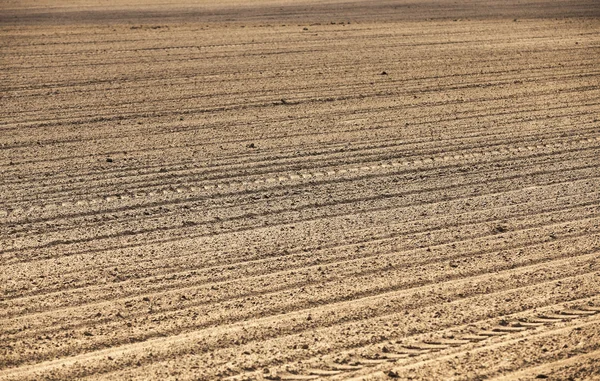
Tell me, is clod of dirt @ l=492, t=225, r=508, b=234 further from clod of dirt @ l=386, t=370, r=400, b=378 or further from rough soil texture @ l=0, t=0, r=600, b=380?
clod of dirt @ l=386, t=370, r=400, b=378

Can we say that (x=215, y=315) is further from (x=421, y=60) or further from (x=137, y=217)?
(x=421, y=60)

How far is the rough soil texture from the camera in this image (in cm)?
532

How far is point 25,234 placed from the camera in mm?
6824

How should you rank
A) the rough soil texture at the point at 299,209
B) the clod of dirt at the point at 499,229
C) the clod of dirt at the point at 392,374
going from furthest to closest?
the clod of dirt at the point at 499,229 → the rough soil texture at the point at 299,209 → the clod of dirt at the point at 392,374

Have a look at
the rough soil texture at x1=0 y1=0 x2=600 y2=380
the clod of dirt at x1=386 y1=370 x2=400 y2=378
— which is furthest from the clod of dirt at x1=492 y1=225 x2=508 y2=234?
the clod of dirt at x1=386 y1=370 x2=400 y2=378

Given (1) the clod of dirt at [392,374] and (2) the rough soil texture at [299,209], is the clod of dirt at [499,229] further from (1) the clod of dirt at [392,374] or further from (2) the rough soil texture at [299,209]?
(1) the clod of dirt at [392,374]

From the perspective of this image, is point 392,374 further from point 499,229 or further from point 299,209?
point 299,209

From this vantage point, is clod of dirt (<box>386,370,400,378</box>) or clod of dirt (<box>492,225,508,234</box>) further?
clod of dirt (<box>492,225,508,234</box>)

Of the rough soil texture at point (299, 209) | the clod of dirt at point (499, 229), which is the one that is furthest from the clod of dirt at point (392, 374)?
the clod of dirt at point (499, 229)

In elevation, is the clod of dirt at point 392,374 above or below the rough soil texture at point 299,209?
below

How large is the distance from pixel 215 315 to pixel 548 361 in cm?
236

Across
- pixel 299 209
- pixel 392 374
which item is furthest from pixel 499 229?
pixel 392 374

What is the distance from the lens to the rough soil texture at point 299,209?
5316mm

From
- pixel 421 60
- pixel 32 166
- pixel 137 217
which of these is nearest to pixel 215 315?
pixel 137 217
